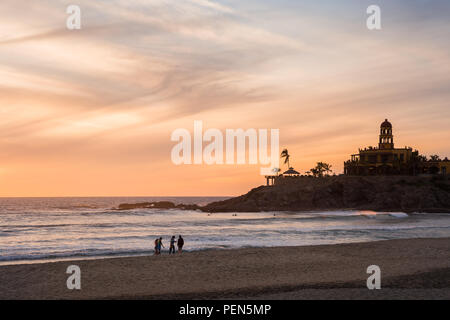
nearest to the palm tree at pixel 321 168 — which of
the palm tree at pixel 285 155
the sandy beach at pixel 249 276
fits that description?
the palm tree at pixel 285 155

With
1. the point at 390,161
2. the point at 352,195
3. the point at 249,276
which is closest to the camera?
the point at 249,276

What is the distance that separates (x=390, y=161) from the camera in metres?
101

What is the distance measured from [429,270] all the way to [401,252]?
767 cm

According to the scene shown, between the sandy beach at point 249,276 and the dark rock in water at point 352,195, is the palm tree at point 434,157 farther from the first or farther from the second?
the sandy beach at point 249,276

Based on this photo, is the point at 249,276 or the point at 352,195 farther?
the point at 352,195

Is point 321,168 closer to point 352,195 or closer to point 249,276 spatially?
point 352,195

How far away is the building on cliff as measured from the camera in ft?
327

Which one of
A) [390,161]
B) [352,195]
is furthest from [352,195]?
[390,161]

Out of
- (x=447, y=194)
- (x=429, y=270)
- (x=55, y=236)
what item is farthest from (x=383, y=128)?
(x=429, y=270)

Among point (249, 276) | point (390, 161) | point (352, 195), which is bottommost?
point (249, 276)

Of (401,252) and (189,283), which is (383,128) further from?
(189,283)

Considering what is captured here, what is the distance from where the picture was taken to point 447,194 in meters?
90.0

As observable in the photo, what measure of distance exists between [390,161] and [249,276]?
291 feet

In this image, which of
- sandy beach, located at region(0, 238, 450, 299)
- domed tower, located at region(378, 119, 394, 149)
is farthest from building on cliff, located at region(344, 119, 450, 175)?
sandy beach, located at region(0, 238, 450, 299)
